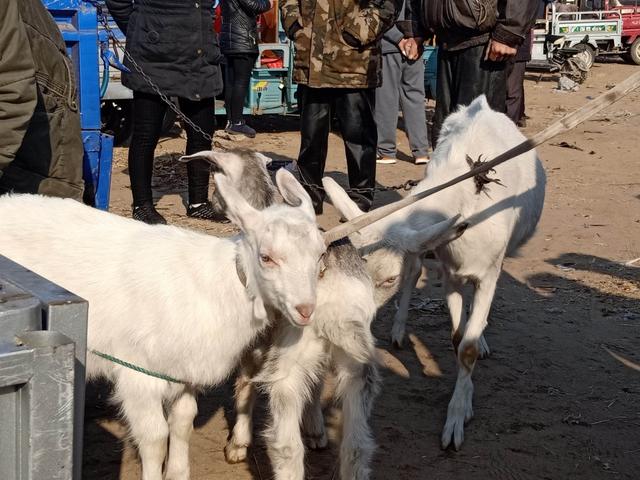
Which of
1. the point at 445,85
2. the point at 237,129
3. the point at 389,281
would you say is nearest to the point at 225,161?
the point at 389,281

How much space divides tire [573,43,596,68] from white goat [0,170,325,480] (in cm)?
1766

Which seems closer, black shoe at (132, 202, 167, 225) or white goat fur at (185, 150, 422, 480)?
white goat fur at (185, 150, 422, 480)

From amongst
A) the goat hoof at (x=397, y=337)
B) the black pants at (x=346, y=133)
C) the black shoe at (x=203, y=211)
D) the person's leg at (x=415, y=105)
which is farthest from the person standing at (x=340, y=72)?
the person's leg at (x=415, y=105)

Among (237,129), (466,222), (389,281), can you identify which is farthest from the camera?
(237,129)

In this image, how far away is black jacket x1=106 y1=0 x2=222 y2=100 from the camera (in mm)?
6578

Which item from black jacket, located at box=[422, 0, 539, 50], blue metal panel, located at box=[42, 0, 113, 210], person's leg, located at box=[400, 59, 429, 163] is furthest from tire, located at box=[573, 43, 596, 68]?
blue metal panel, located at box=[42, 0, 113, 210]

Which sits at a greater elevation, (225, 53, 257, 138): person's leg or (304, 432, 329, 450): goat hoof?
(225, 53, 257, 138): person's leg

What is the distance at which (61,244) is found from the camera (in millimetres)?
3533

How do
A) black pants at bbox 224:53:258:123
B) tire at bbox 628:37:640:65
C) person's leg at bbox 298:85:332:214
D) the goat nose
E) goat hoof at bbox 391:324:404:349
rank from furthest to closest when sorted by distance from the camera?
tire at bbox 628:37:640:65 < black pants at bbox 224:53:258:123 < person's leg at bbox 298:85:332:214 < goat hoof at bbox 391:324:404:349 < the goat nose

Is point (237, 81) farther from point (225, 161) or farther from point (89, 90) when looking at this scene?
point (225, 161)

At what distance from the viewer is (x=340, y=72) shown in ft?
21.9

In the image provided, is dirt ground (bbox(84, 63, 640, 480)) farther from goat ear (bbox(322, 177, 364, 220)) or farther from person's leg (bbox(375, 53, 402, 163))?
person's leg (bbox(375, 53, 402, 163))

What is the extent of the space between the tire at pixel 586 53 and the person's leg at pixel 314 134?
14.0 meters

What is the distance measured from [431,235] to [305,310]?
3.97ft
